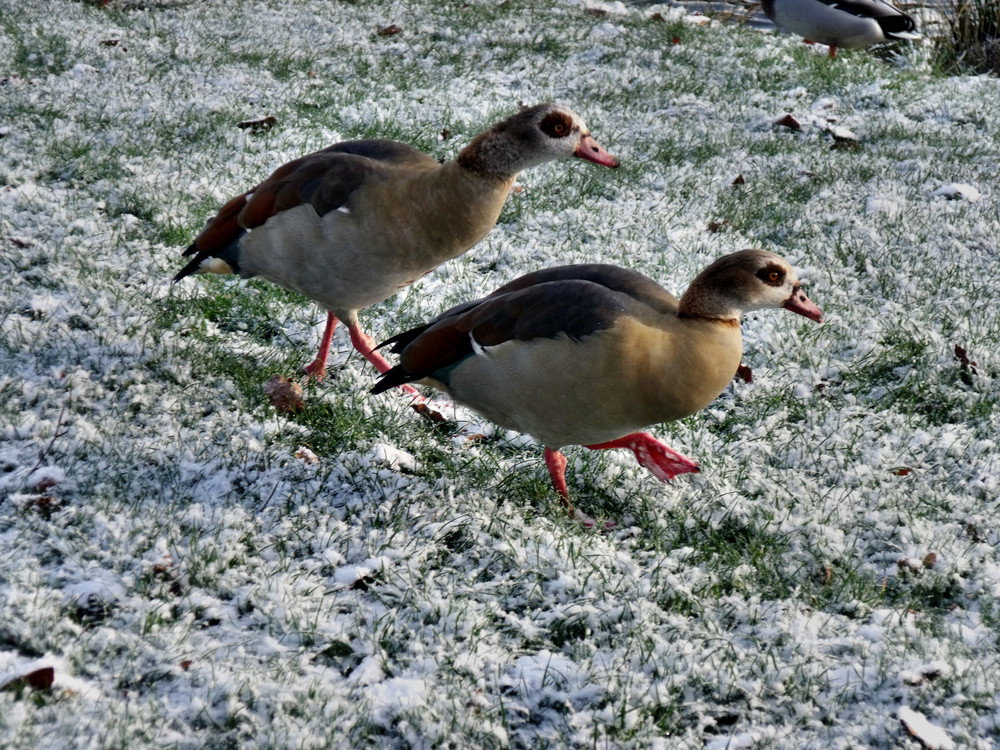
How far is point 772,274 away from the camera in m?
3.53

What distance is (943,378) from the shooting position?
4.62m

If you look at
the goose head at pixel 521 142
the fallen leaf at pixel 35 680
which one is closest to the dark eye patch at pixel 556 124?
the goose head at pixel 521 142

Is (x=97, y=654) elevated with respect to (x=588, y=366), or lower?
lower

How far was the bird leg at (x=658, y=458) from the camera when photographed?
3.93 metres

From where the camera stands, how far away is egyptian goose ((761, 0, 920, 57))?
10.5 m

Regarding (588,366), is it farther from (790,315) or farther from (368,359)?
(790,315)

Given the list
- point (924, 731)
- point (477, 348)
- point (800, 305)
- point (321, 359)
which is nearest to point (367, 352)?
point (321, 359)

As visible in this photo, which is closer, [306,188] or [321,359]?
[306,188]

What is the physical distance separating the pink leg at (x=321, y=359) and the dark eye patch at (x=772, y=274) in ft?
7.03

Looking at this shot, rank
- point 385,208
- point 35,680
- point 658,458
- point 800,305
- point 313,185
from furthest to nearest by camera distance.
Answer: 1. point 313,185
2. point 385,208
3. point 658,458
4. point 800,305
5. point 35,680

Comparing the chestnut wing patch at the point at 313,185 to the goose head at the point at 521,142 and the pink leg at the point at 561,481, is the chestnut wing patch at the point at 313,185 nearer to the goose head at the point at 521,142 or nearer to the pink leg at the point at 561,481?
the goose head at the point at 521,142

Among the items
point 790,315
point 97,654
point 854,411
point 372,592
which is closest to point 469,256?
point 790,315

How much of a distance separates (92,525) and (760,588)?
8.10ft

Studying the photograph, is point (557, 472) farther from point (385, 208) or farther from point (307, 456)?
point (385, 208)
